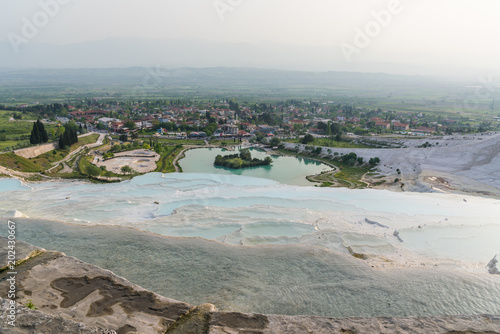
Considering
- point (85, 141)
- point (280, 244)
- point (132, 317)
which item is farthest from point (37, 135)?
point (132, 317)

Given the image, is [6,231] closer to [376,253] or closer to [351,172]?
[376,253]

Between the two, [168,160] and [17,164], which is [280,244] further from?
[168,160]

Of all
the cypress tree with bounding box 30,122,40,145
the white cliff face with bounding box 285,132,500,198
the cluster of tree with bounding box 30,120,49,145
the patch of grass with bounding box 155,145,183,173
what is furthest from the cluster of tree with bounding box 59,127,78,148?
the white cliff face with bounding box 285,132,500,198

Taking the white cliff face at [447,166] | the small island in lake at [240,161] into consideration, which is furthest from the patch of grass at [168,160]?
the white cliff face at [447,166]

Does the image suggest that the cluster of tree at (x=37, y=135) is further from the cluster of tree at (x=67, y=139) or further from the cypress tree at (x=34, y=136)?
the cluster of tree at (x=67, y=139)

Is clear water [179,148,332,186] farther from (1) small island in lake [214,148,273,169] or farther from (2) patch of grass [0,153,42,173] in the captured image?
(2) patch of grass [0,153,42,173]

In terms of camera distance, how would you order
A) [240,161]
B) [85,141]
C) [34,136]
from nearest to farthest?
[34,136], [240,161], [85,141]
